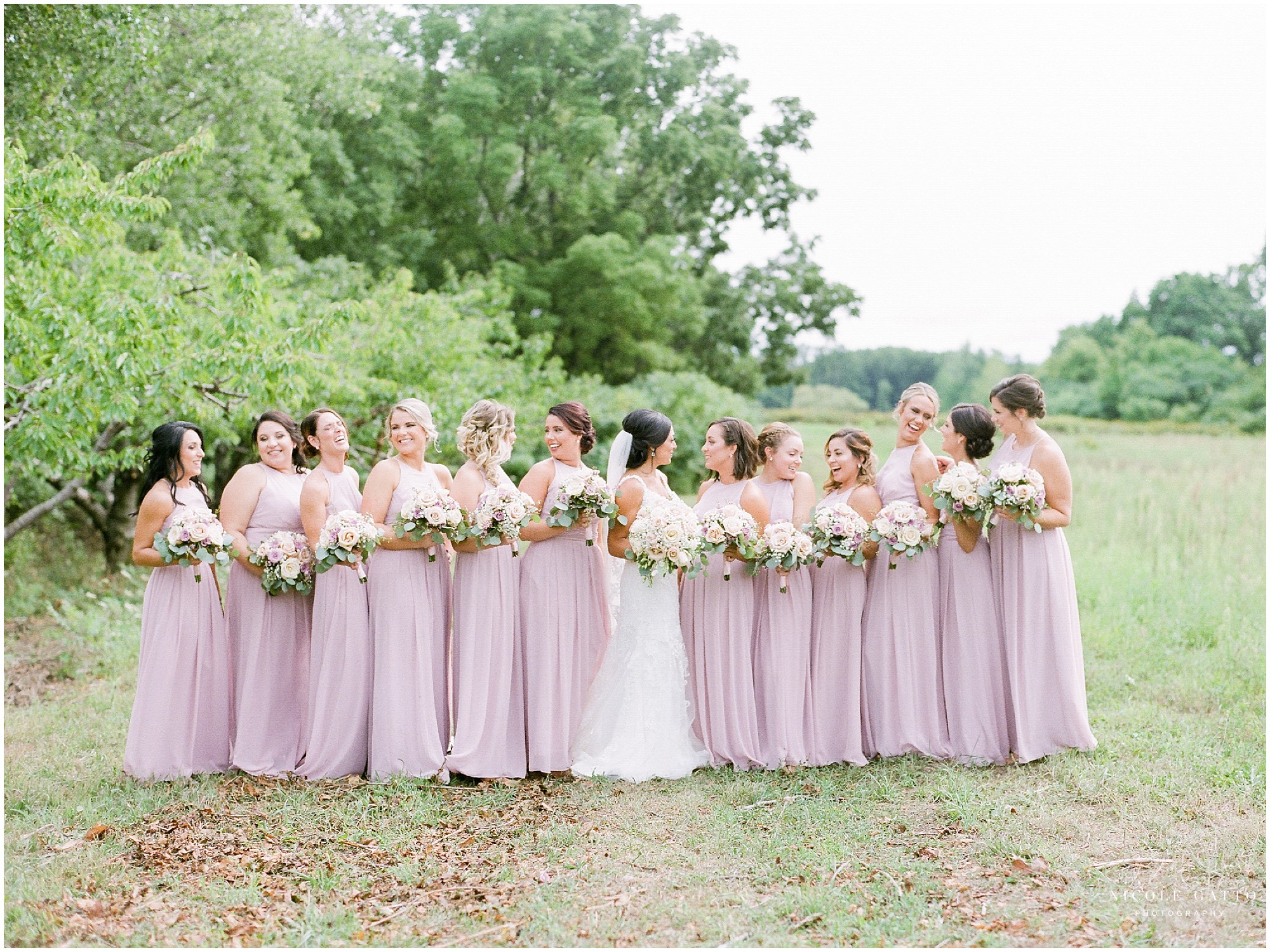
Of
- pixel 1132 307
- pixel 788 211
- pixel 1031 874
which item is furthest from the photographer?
pixel 1132 307

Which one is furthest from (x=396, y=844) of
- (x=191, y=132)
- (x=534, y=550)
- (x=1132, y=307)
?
(x=1132, y=307)

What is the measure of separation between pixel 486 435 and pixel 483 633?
1279 mm

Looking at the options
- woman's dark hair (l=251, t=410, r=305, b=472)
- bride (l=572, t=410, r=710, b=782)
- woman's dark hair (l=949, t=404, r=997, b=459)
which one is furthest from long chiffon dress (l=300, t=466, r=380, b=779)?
woman's dark hair (l=949, t=404, r=997, b=459)

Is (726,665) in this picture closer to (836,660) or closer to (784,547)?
(836,660)

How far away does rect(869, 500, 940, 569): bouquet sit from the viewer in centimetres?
679

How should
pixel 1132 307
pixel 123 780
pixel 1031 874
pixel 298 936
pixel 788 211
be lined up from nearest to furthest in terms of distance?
pixel 298 936 < pixel 1031 874 < pixel 123 780 < pixel 788 211 < pixel 1132 307

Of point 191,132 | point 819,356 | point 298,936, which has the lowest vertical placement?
point 298,936

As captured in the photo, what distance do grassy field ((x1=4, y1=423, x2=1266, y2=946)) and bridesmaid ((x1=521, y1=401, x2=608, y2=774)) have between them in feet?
1.32

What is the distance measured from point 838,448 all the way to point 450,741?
10.7ft

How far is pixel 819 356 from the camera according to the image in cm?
3048

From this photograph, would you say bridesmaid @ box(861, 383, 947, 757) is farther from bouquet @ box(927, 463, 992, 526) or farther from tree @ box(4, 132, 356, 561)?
tree @ box(4, 132, 356, 561)

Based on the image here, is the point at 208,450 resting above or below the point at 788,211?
below

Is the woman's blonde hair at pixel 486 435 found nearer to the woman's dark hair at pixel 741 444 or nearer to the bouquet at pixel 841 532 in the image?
the woman's dark hair at pixel 741 444

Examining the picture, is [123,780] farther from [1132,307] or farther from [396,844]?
[1132,307]
